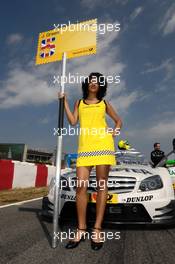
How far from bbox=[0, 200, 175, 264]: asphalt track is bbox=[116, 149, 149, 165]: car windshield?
1879 millimetres

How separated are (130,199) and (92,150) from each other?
41.4 inches

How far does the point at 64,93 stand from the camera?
3600mm

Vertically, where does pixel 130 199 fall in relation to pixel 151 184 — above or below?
below

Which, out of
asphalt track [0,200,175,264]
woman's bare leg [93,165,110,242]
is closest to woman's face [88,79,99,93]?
woman's bare leg [93,165,110,242]

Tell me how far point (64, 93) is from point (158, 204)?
1.83 meters

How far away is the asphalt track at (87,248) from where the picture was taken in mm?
2781

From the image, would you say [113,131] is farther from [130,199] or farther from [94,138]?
[130,199]

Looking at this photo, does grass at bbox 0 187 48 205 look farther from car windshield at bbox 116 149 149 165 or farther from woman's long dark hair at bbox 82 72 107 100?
woman's long dark hair at bbox 82 72 107 100

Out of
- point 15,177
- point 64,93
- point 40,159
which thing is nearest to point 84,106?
point 64,93

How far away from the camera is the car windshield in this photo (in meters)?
6.09

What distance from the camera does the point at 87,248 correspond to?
3.20m

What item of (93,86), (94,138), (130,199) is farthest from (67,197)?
(93,86)

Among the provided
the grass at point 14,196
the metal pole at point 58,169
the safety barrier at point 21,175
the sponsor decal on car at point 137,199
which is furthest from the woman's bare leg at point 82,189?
the safety barrier at point 21,175

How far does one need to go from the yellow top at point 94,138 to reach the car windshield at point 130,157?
99.2 inches
